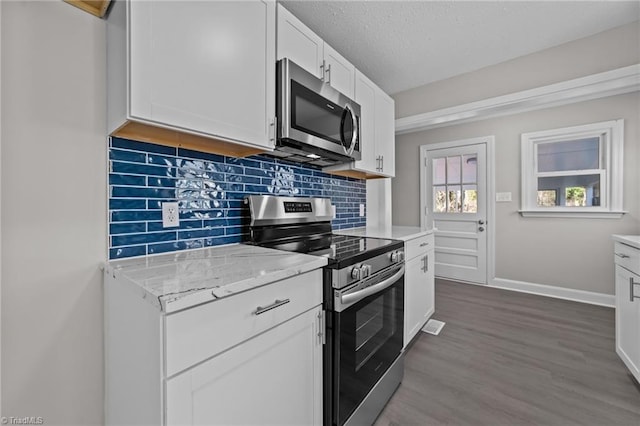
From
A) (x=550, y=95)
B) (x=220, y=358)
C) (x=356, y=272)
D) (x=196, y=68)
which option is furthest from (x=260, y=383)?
(x=550, y=95)

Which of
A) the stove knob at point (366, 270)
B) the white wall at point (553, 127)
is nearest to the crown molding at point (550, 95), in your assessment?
the white wall at point (553, 127)

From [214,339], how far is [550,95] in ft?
10.9

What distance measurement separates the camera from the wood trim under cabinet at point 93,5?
1019 mm

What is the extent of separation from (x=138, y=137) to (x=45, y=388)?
976mm

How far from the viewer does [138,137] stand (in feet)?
3.76

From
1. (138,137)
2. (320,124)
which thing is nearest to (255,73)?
(320,124)

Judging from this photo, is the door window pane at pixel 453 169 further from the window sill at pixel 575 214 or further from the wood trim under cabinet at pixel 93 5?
the wood trim under cabinet at pixel 93 5

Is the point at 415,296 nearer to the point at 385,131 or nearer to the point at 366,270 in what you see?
the point at 366,270

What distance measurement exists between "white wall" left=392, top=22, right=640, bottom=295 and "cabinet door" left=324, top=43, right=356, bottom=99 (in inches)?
64.8

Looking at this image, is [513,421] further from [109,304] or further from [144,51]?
[144,51]

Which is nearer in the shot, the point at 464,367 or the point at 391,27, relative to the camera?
the point at 464,367

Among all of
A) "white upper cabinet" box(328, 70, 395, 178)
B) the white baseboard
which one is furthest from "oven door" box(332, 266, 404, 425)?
the white baseboard

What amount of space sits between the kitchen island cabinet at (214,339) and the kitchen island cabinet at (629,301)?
1870 millimetres

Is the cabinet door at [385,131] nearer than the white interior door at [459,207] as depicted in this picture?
Yes
